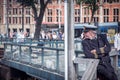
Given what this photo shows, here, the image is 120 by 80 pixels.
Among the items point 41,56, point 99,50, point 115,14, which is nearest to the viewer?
point 99,50

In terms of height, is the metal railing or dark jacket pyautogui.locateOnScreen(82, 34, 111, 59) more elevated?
dark jacket pyautogui.locateOnScreen(82, 34, 111, 59)

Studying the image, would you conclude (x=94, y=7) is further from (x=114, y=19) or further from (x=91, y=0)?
(x=114, y=19)

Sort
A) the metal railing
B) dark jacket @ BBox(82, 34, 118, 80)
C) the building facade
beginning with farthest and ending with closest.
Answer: the building facade → the metal railing → dark jacket @ BBox(82, 34, 118, 80)

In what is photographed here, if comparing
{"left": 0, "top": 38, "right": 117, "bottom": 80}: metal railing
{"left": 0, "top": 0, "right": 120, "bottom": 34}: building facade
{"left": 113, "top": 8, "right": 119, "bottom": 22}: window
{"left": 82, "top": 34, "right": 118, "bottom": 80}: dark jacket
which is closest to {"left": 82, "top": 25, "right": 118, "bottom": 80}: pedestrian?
{"left": 82, "top": 34, "right": 118, "bottom": 80}: dark jacket

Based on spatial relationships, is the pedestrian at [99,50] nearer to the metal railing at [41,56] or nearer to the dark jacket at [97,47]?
the dark jacket at [97,47]

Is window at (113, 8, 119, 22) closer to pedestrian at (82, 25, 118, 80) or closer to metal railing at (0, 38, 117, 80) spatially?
metal railing at (0, 38, 117, 80)

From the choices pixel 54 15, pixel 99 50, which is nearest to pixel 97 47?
pixel 99 50

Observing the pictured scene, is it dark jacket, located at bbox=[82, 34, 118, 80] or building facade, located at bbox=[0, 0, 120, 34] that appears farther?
building facade, located at bbox=[0, 0, 120, 34]

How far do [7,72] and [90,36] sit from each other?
613 inches

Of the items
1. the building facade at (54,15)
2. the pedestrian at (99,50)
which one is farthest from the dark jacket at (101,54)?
the building facade at (54,15)

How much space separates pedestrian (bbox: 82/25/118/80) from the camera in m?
7.51

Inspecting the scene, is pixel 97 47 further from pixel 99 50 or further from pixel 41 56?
pixel 41 56

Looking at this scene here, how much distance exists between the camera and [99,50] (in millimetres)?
7598

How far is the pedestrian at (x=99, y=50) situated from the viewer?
24.6 ft
